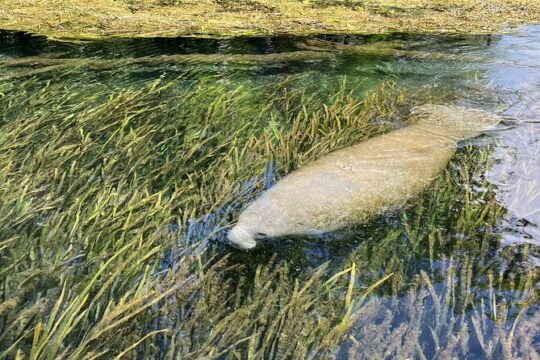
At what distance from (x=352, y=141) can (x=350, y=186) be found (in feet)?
2.46

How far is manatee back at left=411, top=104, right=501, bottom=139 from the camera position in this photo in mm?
3816

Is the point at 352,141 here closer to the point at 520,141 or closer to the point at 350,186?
the point at 350,186

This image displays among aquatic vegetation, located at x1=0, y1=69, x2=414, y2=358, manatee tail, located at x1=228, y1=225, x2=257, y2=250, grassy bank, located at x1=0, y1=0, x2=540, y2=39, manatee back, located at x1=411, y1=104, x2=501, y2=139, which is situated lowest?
manatee tail, located at x1=228, y1=225, x2=257, y2=250

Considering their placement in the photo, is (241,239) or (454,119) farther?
(454,119)

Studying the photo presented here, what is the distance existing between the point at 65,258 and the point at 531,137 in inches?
→ 123

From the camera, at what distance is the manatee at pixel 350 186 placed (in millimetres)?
2533

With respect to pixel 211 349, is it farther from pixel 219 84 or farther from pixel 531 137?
pixel 219 84

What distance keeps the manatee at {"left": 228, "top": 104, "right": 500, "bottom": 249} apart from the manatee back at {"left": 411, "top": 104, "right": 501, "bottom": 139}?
27 mm

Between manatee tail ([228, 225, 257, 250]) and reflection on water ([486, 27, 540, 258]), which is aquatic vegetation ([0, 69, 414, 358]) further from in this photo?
reflection on water ([486, 27, 540, 258])

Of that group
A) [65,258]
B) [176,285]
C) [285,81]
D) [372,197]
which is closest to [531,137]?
[372,197]

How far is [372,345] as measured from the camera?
1786 mm

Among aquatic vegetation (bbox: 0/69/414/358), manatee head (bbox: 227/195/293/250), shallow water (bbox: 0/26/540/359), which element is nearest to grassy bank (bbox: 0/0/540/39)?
shallow water (bbox: 0/26/540/359)

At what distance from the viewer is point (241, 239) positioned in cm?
240

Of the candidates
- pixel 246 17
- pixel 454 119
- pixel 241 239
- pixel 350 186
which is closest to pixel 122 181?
pixel 241 239
